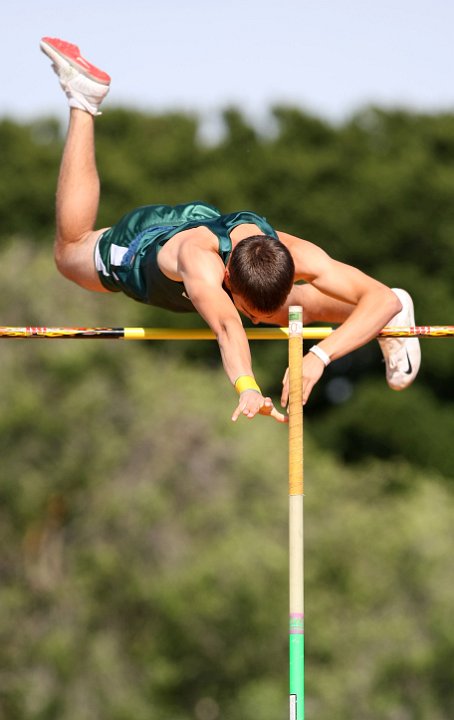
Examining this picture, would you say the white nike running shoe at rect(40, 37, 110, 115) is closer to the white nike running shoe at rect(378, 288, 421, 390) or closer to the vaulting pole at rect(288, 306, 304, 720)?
the white nike running shoe at rect(378, 288, 421, 390)

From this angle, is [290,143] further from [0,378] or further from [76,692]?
[76,692]

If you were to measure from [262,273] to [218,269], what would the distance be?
0.69 ft

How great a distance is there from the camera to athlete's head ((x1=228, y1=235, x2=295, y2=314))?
620 centimetres

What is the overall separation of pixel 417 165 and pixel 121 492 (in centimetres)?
1145

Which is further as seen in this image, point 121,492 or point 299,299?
point 121,492

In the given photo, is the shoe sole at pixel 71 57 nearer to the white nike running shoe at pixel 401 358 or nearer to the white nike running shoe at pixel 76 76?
the white nike running shoe at pixel 76 76

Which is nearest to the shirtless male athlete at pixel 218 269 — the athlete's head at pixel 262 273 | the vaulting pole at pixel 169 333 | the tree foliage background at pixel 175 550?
the athlete's head at pixel 262 273

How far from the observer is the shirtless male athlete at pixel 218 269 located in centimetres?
620

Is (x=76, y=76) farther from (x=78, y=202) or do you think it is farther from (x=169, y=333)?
(x=169, y=333)

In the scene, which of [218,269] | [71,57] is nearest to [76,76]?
[71,57]

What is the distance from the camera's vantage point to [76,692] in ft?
62.9

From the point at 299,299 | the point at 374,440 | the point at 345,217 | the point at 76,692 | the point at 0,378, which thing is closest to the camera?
the point at 299,299

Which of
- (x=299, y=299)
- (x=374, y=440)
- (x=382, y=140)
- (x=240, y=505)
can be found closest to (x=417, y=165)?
(x=382, y=140)

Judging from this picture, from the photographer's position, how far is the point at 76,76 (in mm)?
7445
